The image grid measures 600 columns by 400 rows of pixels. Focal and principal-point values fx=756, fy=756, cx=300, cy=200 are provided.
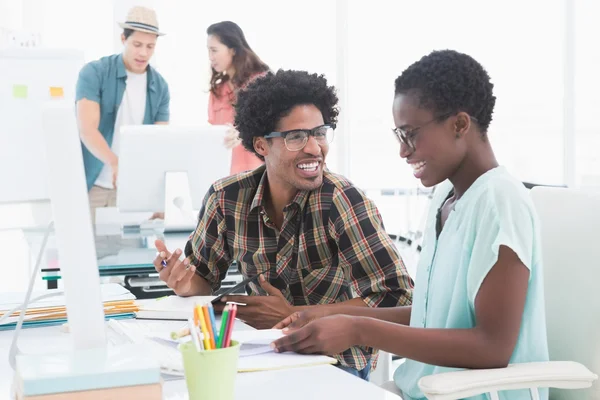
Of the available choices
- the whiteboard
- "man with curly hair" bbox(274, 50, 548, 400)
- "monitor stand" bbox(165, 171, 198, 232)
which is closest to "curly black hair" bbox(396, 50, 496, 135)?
"man with curly hair" bbox(274, 50, 548, 400)

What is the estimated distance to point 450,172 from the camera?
1.36m

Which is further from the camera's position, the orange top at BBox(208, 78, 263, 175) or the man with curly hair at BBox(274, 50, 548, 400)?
the orange top at BBox(208, 78, 263, 175)

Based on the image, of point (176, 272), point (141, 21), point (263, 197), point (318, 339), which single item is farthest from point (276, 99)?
point (141, 21)

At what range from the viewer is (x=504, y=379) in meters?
1.13

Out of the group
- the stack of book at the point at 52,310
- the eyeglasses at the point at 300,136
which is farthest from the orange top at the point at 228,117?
the stack of book at the point at 52,310

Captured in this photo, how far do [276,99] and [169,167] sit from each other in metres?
1.06

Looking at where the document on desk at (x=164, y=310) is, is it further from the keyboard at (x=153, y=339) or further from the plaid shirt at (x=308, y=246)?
the plaid shirt at (x=308, y=246)

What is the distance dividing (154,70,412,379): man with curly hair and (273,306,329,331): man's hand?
0.37ft

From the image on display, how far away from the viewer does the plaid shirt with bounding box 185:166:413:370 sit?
1.64 meters

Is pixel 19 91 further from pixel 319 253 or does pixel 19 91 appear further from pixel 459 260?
pixel 459 260

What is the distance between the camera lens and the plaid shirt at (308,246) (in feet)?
5.39

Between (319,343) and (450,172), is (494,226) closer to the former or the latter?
(450,172)

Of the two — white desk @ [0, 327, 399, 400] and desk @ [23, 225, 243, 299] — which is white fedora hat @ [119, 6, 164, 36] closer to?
desk @ [23, 225, 243, 299]

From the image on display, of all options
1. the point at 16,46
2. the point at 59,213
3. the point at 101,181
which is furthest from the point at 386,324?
the point at 16,46
